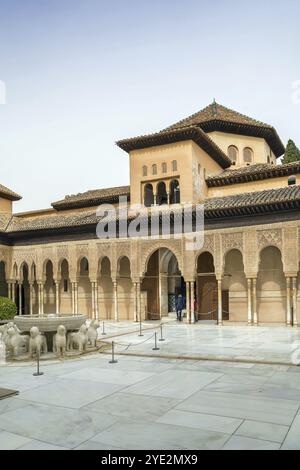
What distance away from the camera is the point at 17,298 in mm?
26922

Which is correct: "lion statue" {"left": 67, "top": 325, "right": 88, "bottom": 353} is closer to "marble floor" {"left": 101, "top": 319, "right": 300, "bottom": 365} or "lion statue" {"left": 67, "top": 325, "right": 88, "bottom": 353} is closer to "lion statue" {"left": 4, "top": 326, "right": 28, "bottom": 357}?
"marble floor" {"left": 101, "top": 319, "right": 300, "bottom": 365}

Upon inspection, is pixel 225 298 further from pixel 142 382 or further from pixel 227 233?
pixel 142 382

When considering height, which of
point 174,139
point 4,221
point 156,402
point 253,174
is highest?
point 174,139

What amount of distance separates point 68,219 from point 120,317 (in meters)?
6.17

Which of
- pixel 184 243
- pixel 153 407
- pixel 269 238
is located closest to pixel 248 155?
pixel 184 243

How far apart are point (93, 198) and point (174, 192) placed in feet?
19.7

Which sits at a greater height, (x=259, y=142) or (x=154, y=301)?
(x=259, y=142)

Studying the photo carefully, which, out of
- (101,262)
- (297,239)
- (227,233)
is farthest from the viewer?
(101,262)

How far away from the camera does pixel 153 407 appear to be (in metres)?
6.09

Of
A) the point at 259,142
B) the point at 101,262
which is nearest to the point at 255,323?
the point at 101,262

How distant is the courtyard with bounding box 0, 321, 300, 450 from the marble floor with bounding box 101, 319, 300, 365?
75 mm

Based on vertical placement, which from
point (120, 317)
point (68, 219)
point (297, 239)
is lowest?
point (120, 317)

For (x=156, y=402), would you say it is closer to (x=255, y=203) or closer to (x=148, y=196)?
(x=255, y=203)

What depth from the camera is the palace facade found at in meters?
17.8
